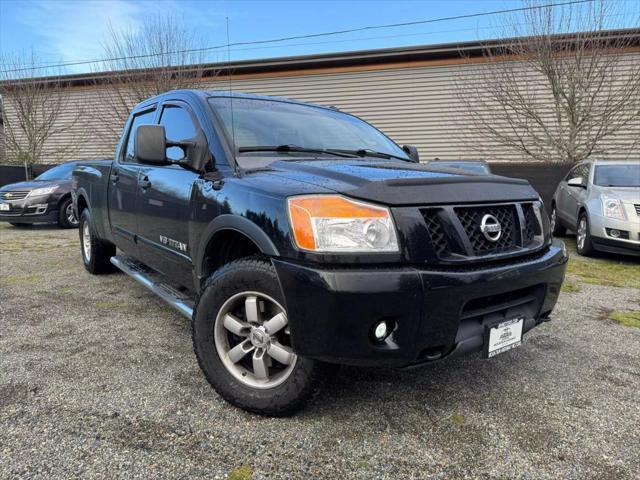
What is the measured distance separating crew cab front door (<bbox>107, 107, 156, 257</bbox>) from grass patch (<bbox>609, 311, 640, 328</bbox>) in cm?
407

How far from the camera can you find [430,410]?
2404 mm

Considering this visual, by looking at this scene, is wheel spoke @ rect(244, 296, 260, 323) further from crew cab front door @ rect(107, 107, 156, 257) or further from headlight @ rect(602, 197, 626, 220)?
headlight @ rect(602, 197, 626, 220)

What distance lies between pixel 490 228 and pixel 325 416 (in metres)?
1.20

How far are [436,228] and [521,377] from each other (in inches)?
53.1

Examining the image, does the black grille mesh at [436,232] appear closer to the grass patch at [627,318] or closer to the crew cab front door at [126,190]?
the crew cab front door at [126,190]

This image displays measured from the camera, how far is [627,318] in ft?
13.4

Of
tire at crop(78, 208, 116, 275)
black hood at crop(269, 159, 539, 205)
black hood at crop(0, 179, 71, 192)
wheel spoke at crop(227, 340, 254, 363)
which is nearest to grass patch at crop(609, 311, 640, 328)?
black hood at crop(269, 159, 539, 205)

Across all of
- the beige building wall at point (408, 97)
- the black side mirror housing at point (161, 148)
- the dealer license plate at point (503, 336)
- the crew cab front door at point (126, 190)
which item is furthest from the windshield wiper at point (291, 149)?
the beige building wall at point (408, 97)

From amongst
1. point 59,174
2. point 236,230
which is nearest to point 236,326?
point 236,230

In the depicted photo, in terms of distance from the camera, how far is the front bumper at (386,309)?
6.23 feet

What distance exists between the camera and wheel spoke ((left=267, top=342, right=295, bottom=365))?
2.19 meters

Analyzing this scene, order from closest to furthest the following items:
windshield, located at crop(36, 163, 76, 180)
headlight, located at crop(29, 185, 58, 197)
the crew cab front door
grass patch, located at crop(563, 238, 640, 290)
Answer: the crew cab front door < grass patch, located at crop(563, 238, 640, 290) < headlight, located at crop(29, 185, 58, 197) < windshield, located at crop(36, 163, 76, 180)

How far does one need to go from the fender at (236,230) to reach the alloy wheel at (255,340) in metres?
0.24

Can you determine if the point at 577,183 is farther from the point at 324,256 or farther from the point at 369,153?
the point at 324,256
